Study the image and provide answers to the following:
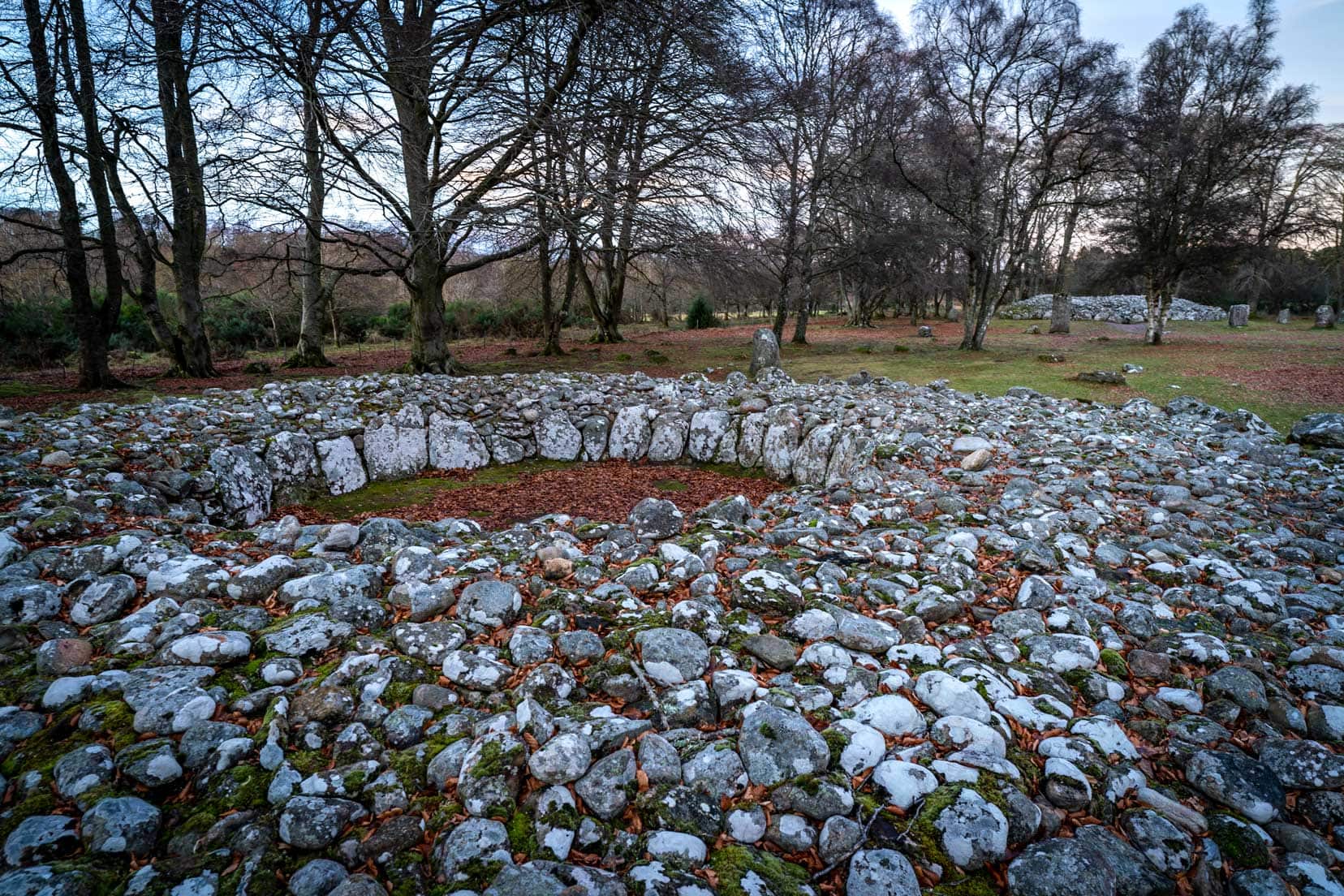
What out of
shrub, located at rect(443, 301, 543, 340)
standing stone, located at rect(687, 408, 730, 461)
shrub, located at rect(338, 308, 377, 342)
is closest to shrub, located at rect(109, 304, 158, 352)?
shrub, located at rect(338, 308, 377, 342)

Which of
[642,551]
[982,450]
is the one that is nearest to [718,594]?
[642,551]

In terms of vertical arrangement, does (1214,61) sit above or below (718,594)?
above

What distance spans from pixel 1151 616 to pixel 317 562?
14.7ft

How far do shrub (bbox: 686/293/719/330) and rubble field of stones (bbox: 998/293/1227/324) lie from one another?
58.5ft

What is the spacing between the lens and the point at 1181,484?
197 inches

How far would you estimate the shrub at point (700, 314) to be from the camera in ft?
87.1

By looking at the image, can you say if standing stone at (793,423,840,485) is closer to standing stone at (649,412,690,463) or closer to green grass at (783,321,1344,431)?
standing stone at (649,412,690,463)

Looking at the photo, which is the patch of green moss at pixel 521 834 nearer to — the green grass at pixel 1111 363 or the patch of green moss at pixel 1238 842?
the patch of green moss at pixel 1238 842

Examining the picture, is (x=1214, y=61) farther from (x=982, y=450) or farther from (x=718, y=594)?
(x=718, y=594)

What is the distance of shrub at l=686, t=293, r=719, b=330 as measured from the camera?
26562mm

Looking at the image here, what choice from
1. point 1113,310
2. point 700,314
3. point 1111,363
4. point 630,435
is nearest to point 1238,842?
point 630,435

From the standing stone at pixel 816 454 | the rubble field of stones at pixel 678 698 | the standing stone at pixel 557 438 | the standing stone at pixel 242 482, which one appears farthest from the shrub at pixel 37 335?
the standing stone at pixel 816 454

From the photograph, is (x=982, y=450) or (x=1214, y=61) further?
(x=1214, y=61)

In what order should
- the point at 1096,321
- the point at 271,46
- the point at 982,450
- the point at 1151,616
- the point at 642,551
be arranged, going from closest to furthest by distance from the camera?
1. the point at 1151,616
2. the point at 642,551
3. the point at 982,450
4. the point at 271,46
5. the point at 1096,321
